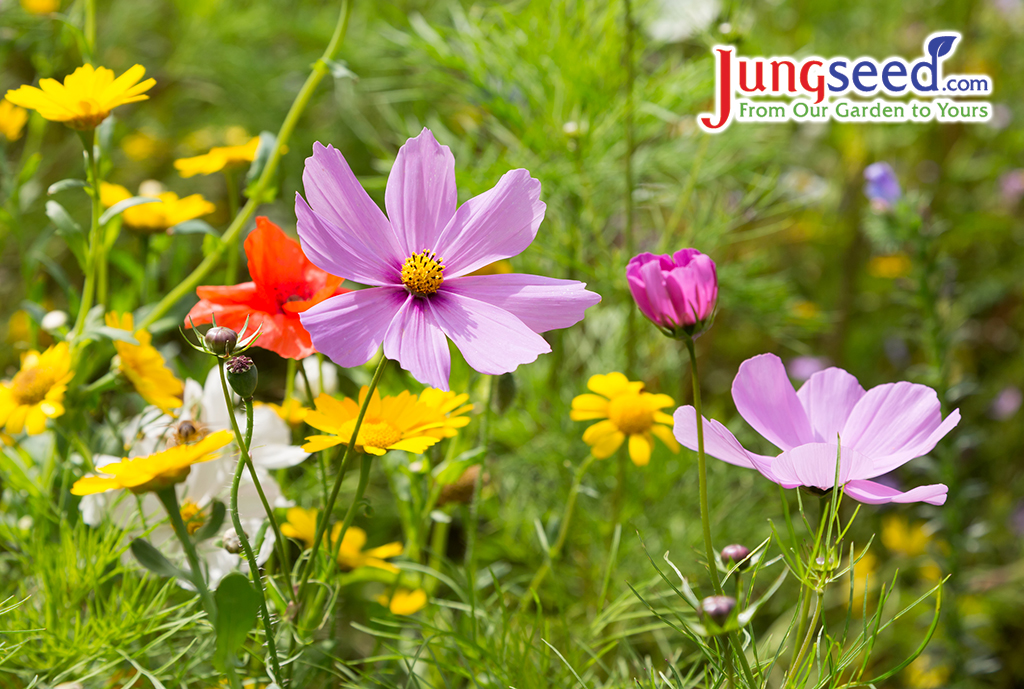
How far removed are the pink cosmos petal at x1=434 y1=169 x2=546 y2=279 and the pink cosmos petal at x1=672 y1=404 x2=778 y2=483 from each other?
10 centimetres

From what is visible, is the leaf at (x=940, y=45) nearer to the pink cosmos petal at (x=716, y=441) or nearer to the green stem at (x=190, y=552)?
the pink cosmos petal at (x=716, y=441)

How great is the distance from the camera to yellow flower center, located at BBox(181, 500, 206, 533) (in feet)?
1.36

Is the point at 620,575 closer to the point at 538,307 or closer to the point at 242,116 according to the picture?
the point at 538,307

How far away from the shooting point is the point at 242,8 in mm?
1211

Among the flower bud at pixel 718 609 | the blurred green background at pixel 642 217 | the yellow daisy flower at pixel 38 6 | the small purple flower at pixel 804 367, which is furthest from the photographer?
the small purple flower at pixel 804 367

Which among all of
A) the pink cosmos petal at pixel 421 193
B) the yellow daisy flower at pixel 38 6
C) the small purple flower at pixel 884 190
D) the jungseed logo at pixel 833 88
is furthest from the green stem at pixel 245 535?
the yellow daisy flower at pixel 38 6

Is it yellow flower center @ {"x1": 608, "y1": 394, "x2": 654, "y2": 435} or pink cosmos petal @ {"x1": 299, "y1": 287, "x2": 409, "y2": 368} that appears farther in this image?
yellow flower center @ {"x1": 608, "y1": 394, "x2": 654, "y2": 435}

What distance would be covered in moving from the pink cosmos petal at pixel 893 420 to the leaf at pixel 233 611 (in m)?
0.28

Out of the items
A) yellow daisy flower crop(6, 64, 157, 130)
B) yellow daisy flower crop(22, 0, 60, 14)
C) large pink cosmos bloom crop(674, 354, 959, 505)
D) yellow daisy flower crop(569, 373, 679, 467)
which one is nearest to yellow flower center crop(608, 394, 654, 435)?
yellow daisy flower crop(569, 373, 679, 467)

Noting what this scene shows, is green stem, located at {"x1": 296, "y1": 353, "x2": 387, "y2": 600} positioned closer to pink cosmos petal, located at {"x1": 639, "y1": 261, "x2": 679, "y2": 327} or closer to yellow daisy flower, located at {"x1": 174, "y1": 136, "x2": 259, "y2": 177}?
pink cosmos petal, located at {"x1": 639, "y1": 261, "x2": 679, "y2": 327}

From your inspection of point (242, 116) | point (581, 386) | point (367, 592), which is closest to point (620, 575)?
point (581, 386)

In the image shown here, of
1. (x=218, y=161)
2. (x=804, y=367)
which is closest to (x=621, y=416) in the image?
(x=218, y=161)

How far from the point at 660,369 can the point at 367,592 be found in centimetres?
39

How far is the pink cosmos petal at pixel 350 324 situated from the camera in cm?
29
